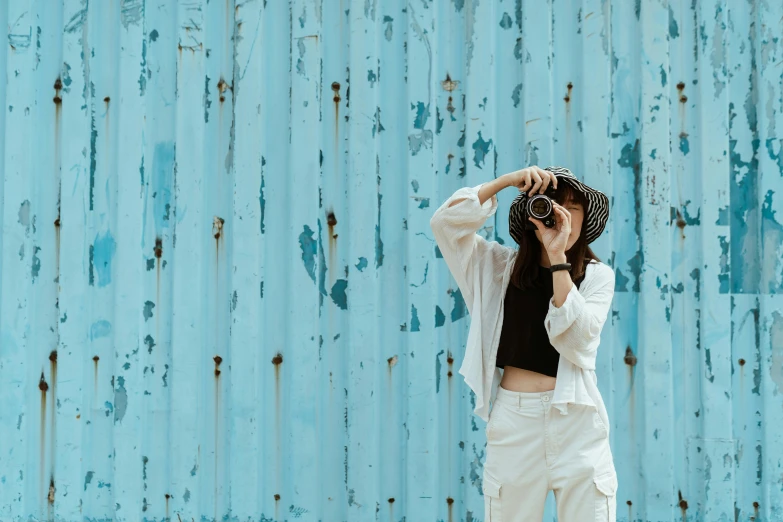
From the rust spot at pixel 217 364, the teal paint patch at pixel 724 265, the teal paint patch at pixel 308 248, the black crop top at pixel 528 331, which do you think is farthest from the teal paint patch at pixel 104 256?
the teal paint patch at pixel 724 265

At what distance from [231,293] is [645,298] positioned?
167cm

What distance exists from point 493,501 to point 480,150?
1407mm

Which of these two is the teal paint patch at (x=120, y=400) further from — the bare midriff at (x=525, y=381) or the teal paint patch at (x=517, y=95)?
the teal paint patch at (x=517, y=95)

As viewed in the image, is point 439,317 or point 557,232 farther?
point 439,317

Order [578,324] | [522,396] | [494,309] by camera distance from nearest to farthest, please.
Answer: [578,324], [522,396], [494,309]

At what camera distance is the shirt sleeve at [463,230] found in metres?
2.10

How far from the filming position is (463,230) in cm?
213

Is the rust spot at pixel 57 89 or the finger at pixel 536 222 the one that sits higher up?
the rust spot at pixel 57 89

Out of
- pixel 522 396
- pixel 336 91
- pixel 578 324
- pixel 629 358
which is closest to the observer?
pixel 578 324

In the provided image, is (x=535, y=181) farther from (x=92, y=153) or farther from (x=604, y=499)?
(x=92, y=153)

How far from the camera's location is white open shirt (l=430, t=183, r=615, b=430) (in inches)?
76.8

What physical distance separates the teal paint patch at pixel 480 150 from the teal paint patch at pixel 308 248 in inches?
28.8

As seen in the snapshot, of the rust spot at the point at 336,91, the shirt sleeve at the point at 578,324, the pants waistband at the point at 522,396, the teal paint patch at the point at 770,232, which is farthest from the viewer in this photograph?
the rust spot at the point at 336,91

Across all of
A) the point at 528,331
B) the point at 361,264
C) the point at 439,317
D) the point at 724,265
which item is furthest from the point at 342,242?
the point at 724,265
